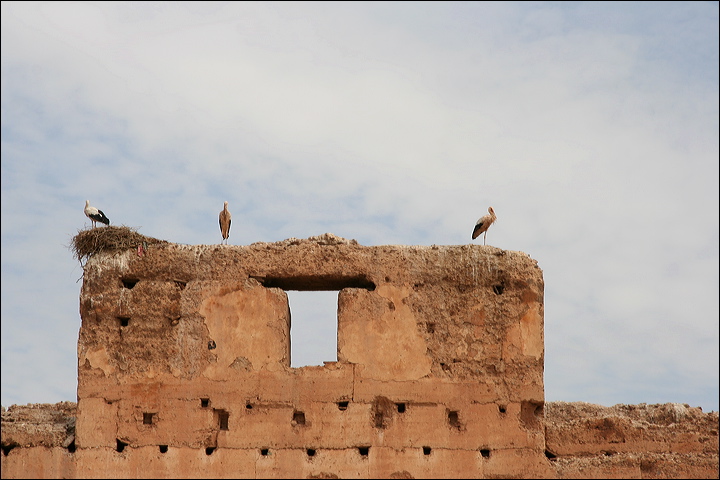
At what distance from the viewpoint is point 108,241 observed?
1703cm

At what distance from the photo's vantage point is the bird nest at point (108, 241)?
1702 cm

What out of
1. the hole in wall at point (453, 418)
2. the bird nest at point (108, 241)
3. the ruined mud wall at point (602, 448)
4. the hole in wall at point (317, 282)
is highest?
the bird nest at point (108, 241)

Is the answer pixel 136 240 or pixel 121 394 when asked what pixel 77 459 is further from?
pixel 136 240

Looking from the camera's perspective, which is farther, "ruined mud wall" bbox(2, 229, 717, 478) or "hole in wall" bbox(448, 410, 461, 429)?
"hole in wall" bbox(448, 410, 461, 429)

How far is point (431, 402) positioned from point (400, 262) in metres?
1.81

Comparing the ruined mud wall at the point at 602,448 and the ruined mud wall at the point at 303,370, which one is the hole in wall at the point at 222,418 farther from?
the ruined mud wall at the point at 602,448

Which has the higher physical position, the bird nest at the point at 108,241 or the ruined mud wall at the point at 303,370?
the bird nest at the point at 108,241

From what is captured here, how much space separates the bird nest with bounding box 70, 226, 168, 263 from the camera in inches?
670

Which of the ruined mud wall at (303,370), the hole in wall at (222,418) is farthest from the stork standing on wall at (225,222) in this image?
the hole in wall at (222,418)

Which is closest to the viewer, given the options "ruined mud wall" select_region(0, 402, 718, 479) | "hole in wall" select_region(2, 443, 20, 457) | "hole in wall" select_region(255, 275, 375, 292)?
"ruined mud wall" select_region(0, 402, 718, 479)

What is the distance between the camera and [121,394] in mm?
16453

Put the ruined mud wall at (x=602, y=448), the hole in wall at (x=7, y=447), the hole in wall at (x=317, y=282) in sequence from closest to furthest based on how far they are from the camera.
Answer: the ruined mud wall at (x=602, y=448) < the hole in wall at (x=7, y=447) < the hole in wall at (x=317, y=282)

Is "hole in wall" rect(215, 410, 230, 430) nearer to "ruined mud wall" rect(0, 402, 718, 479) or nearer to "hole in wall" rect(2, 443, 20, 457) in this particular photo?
"ruined mud wall" rect(0, 402, 718, 479)

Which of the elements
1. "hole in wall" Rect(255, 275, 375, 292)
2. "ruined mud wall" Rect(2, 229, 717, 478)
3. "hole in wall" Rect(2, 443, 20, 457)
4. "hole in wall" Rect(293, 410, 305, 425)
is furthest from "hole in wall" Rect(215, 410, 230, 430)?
"hole in wall" Rect(2, 443, 20, 457)
